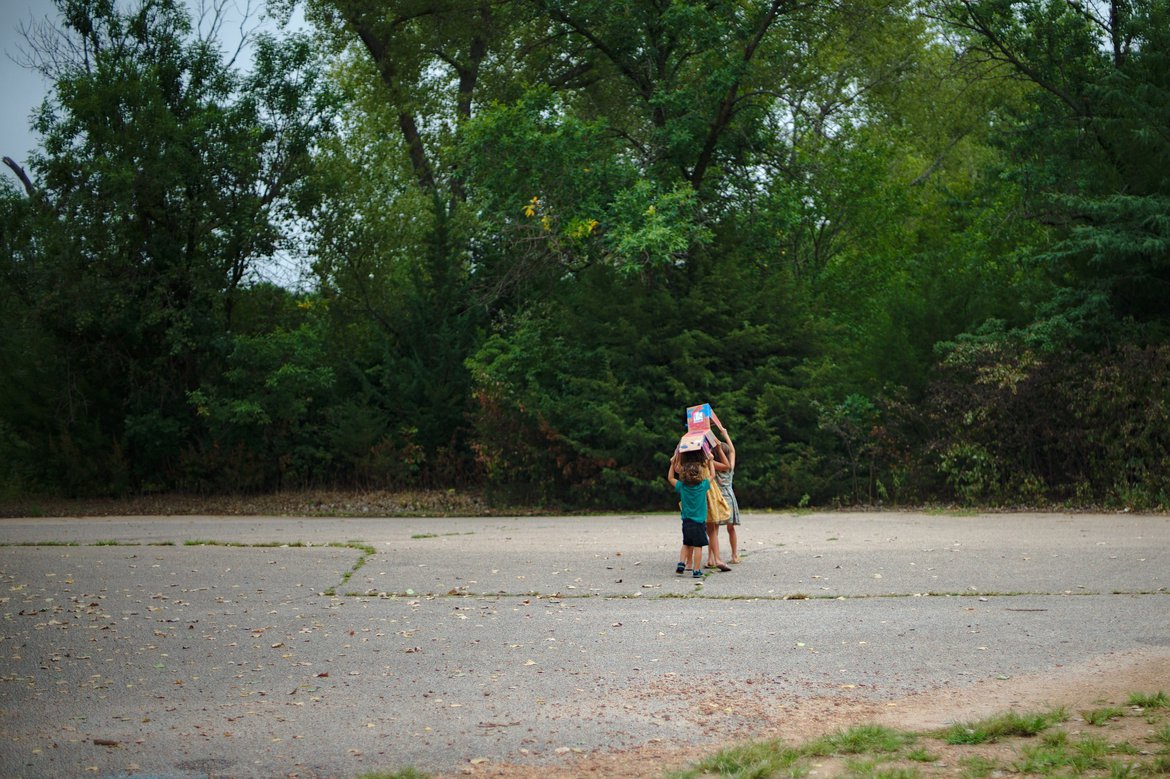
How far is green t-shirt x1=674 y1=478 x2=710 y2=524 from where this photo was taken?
41.2ft

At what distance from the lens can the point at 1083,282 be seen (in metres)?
21.3

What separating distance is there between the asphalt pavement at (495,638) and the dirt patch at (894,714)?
0.22 feet

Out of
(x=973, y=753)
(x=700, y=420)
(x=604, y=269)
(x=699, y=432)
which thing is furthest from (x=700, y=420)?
(x=604, y=269)

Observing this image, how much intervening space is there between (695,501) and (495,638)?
3.72 metres

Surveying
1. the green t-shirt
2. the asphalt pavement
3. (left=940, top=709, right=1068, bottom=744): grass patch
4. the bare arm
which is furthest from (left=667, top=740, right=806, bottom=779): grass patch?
the bare arm

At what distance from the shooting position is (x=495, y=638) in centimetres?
943

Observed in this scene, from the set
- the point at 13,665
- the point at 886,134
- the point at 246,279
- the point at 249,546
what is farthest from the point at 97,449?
the point at 886,134

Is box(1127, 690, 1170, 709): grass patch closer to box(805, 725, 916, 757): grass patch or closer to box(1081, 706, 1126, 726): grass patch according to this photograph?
box(1081, 706, 1126, 726): grass patch

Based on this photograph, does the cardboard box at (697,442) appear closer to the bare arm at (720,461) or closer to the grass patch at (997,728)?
the bare arm at (720,461)

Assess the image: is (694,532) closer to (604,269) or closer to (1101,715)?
(1101,715)

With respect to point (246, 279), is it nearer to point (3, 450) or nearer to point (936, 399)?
point (3, 450)

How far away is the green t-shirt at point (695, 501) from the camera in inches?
495

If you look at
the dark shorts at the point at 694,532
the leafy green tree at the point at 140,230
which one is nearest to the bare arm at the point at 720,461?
the dark shorts at the point at 694,532

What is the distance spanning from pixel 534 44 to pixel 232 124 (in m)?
7.05
